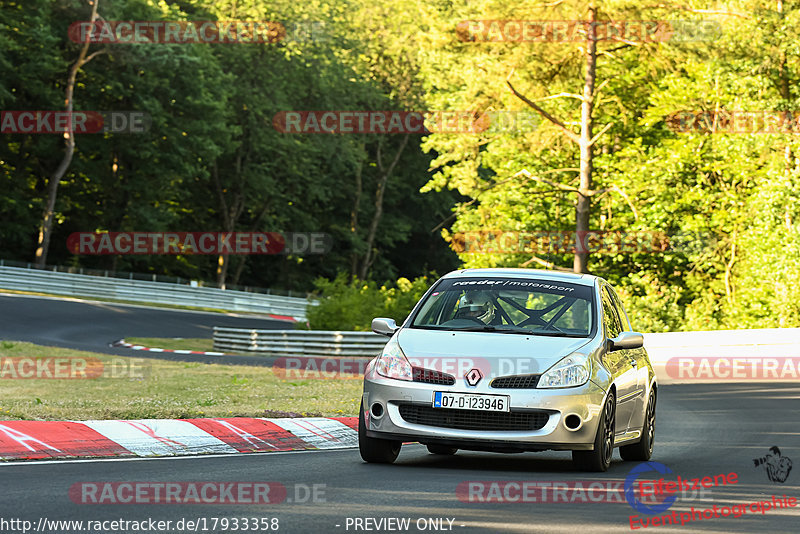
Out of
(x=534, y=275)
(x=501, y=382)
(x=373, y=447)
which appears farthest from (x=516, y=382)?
(x=534, y=275)

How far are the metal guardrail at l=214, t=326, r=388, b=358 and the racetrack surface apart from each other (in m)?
19.1

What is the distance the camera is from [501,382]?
9.84 m

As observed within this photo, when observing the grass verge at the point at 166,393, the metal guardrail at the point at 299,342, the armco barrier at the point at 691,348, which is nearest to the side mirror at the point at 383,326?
the grass verge at the point at 166,393

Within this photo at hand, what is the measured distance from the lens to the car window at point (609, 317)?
11.2m

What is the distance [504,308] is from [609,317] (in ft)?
3.42

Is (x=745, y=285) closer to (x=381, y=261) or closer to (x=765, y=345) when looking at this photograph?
(x=765, y=345)

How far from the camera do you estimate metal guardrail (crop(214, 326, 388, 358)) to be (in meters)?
33.2

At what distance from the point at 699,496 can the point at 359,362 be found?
73.4 ft

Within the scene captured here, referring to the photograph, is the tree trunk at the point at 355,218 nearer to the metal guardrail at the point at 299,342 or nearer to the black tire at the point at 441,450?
the metal guardrail at the point at 299,342

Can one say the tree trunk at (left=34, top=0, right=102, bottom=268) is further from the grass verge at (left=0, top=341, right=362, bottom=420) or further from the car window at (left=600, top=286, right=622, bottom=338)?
the car window at (left=600, top=286, right=622, bottom=338)

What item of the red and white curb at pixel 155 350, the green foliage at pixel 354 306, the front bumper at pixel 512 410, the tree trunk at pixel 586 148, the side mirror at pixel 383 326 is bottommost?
the red and white curb at pixel 155 350

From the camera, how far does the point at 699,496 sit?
8906 millimetres

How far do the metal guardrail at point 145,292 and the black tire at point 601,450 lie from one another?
39.4 meters

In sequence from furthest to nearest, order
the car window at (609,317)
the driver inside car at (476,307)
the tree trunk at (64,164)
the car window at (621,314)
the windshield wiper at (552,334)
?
1. the tree trunk at (64,164)
2. the car window at (621,314)
3. the car window at (609,317)
4. the driver inside car at (476,307)
5. the windshield wiper at (552,334)
